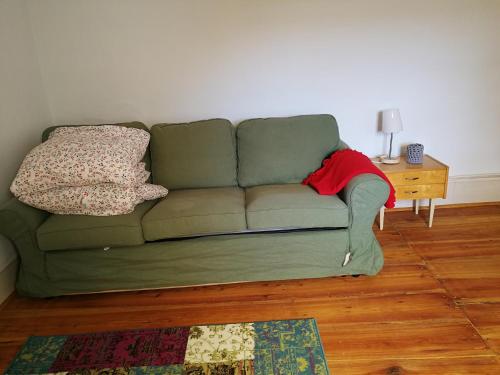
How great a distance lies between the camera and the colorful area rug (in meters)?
1.73

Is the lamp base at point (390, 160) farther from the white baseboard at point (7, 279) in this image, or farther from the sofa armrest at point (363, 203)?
the white baseboard at point (7, 279)

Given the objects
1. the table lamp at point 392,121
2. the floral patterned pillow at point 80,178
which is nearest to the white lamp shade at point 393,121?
the table lamp at point 392,121

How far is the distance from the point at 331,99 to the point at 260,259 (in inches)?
59.1

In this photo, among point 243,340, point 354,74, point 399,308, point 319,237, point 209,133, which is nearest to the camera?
point 243,340

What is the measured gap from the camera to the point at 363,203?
2174 millimetres

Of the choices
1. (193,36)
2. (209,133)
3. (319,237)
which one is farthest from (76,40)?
(319,237)

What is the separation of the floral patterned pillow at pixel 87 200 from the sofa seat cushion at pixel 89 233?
0.06 metres

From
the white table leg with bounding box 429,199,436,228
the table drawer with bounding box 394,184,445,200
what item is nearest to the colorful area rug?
the table drawer with bounding box 394,184,445,200

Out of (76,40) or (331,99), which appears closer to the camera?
(76,40)

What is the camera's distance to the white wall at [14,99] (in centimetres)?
242

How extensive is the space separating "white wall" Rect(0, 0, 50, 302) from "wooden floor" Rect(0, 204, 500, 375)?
574mm

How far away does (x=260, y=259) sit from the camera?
7.43 ft

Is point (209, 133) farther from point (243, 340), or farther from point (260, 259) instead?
point (243, 340)

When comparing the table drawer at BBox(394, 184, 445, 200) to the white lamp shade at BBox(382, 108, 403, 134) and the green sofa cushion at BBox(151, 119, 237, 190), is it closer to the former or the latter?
the white lamp shade at BBox(382, 108, 403, 134)
